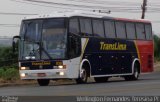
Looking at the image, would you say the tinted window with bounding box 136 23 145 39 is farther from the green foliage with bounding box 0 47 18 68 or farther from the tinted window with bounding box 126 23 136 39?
the green foliage with bounding box 0 47 18 68

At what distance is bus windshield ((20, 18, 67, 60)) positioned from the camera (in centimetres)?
2900

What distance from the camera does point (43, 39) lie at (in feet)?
96.0

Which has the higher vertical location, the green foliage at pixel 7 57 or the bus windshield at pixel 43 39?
the bus windshield at pixel 43 39

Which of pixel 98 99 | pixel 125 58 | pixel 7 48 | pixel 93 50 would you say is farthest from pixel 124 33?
pixel 7 48

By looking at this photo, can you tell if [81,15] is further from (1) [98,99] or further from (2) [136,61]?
(1) [98,99]

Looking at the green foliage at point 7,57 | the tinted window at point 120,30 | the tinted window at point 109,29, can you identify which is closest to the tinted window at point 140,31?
the tinted window at point 120,30

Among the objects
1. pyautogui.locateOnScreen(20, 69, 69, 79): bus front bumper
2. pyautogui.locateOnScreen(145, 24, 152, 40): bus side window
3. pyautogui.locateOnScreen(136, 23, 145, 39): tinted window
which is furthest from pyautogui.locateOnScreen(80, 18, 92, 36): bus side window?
pyautogui.locateOnScreen(145, 24, 152, 40): bus side window

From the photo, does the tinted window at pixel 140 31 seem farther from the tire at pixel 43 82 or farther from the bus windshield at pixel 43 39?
the bus windshield at pixel 43 39

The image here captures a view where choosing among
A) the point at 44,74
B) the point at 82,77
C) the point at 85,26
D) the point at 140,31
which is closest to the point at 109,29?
the point at 85,26

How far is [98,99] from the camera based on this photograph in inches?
607

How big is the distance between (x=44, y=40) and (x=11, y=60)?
1122 inches

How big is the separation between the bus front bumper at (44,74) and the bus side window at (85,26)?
7.67ft

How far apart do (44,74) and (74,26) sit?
266cm

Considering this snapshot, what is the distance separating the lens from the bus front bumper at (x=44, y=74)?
28.9 meters
